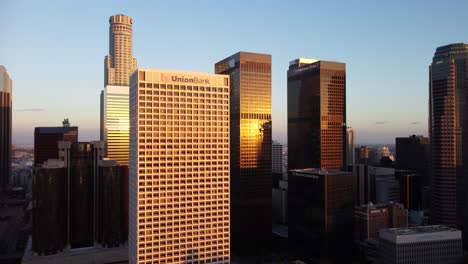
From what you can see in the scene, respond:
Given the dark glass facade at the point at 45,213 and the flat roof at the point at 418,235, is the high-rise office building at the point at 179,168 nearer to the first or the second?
the dark glass facade at the point at 45,213

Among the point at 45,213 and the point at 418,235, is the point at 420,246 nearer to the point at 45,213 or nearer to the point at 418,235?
the point at 418,235

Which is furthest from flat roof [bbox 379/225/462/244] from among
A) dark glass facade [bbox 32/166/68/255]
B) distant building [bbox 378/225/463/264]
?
dark glass facade [bbox 32/166/68/255]

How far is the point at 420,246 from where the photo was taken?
18038 cm

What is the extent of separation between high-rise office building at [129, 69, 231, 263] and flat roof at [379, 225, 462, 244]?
269 ft

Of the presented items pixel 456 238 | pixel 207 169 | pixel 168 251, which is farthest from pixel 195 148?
pixel 456 238

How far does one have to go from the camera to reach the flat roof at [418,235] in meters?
177

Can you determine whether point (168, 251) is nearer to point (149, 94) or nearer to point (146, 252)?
point (146, 252)

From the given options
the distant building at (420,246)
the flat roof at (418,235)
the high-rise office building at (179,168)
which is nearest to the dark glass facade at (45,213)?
the high-rise office building at (179,168)

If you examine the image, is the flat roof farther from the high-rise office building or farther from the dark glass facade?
the dark glass facade

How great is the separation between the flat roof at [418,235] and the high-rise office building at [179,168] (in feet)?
269

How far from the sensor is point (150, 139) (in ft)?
441

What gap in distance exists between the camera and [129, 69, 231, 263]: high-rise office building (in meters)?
133

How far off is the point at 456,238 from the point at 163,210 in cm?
14233

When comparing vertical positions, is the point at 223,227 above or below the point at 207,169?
below
